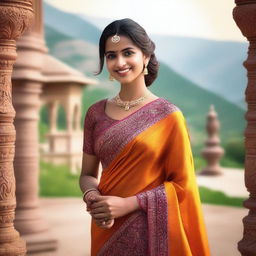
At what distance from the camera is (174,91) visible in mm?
15445

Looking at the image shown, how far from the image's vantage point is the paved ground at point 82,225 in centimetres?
532

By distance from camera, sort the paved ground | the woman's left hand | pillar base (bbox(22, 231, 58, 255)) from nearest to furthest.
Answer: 1. the woman's left hand
2. pillar base (bbox(22, 231, 58, 255))
3. the paved ground

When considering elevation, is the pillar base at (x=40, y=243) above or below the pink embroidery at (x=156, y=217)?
below

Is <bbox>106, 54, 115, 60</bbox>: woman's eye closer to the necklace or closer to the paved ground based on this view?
the necklace

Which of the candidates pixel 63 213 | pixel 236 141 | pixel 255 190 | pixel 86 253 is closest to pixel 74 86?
pixel 63 213

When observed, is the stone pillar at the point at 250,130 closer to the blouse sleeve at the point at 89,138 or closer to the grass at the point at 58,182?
the blouse sleeve at the point at 89,138

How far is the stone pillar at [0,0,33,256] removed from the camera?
282 centimetres

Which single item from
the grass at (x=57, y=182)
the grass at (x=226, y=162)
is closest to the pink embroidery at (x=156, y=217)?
the grass at (x=57, y=182)

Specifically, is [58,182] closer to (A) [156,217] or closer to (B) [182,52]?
(B) [182,52]

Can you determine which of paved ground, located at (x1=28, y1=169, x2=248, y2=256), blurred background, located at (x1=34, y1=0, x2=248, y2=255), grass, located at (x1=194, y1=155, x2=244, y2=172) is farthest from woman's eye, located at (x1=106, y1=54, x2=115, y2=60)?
blurred background, located at (x1=34, y1=0, x2=248, y2=255)

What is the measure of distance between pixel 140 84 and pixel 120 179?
39 cm

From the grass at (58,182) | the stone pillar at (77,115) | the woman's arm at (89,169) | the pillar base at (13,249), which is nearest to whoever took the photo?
the woman's arm at (89,169)

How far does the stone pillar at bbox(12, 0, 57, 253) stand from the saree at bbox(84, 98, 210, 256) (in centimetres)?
286

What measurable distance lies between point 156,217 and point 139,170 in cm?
21
